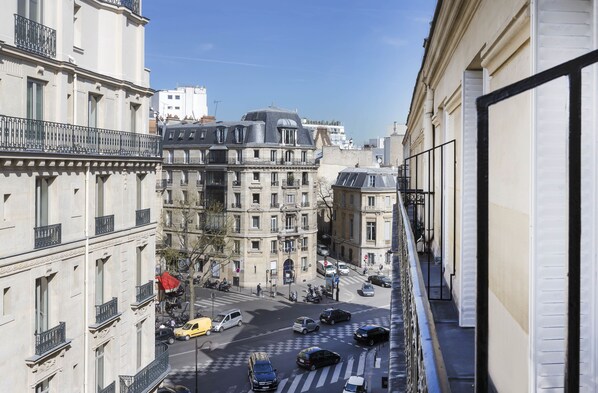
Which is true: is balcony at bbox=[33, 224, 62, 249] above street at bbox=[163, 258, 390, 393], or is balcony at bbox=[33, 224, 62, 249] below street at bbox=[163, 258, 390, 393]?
above

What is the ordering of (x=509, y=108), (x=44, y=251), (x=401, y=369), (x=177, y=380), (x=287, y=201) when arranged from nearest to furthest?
(x=509, y=108) < (x=401, y=369) < (x=44, y=251) < (x=177, y=380) < (x=287, y=201)

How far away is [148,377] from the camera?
63.1 ft

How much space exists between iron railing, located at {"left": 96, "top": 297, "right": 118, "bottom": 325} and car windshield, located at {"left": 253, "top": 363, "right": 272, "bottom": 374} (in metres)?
11.1

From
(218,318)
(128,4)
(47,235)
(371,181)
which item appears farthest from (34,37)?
(371,181)

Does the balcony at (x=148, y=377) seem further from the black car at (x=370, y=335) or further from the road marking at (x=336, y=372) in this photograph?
the black car at (x=370, y=335)

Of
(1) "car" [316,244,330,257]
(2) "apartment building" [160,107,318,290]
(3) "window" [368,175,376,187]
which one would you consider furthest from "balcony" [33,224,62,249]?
(1) "car" [316,244,330,257]

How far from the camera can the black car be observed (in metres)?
33.8

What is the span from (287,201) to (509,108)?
1820 inches

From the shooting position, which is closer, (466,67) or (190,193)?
(466,67)

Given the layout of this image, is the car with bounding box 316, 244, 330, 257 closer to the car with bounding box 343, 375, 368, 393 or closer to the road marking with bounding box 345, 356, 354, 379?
the road marking with bounding box 345, 356, 354, 379

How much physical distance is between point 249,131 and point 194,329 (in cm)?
1890

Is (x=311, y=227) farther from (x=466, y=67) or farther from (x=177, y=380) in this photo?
(x=466, y=67)

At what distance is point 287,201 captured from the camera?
50.1 meters

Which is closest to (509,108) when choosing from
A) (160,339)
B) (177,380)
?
(177,380)
